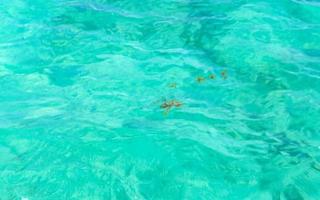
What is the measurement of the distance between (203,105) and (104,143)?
1354mm

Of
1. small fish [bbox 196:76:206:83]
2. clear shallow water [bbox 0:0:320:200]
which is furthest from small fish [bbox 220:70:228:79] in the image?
small fish [bbox 196:76:206:83]

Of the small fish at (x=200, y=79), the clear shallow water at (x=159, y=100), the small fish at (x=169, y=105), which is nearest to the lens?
the clear shallow water at (x=159, y=100)

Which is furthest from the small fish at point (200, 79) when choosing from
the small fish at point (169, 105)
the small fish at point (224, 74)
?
the small fish at point (169, 105)

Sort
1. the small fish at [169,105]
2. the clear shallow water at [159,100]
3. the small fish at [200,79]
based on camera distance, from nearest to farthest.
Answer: the clear shallow water at [159,100] < the small fish at [169,105] < the small fish at [200,79]

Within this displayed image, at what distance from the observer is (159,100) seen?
499 centimetres

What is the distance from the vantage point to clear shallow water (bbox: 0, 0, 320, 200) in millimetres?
3688

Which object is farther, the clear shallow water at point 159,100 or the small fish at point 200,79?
the small fish at point 200,79

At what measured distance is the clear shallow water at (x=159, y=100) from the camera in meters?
3.69

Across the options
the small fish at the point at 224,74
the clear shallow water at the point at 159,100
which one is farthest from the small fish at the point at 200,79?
the small fish at the point at 224,74

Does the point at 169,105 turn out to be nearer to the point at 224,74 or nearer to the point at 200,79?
the point at 200,79

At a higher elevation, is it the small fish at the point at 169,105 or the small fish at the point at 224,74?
the small fish at the point at 169,105

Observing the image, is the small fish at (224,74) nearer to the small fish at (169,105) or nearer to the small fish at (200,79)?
the small fish at (200,79)

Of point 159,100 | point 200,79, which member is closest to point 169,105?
point 159,100

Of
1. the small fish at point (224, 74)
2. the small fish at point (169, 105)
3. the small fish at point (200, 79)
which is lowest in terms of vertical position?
the small fish at point (224, 74)
